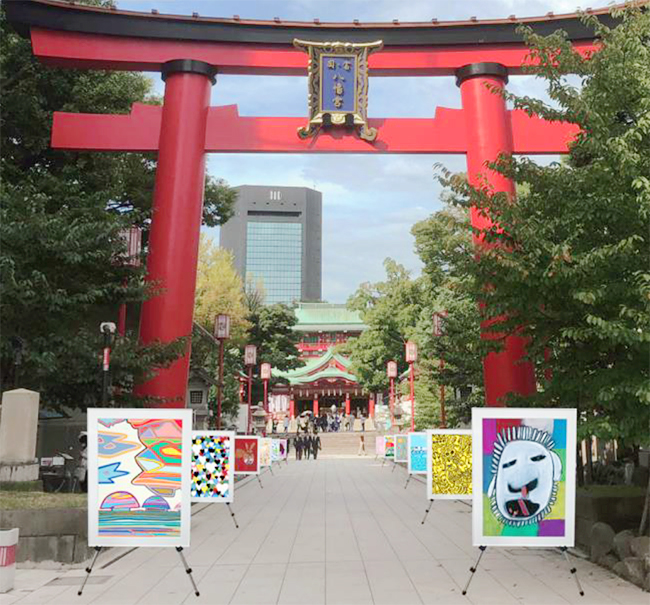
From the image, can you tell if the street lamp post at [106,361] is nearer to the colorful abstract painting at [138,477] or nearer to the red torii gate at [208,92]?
the red torii gate at [208,92]

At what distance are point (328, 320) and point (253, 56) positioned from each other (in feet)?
164

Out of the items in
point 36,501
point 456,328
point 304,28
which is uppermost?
point 304,28

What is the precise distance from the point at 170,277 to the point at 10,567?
8432 millimetres

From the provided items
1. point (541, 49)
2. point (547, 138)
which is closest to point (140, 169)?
point (547, 138)

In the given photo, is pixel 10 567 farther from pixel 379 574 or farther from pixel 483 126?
pixel 483 126

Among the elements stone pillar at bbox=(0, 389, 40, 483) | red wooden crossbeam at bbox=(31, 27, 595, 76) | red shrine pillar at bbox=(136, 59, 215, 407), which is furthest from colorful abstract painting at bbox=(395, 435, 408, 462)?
stone pillar at bbox=(0, 389, 40, 483)

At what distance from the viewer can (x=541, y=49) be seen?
8.39 m

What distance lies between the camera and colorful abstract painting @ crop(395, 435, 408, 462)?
23391mm

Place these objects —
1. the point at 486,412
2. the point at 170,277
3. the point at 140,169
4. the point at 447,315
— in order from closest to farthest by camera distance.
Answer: the point at 486,412 → the point at 170,277 → the point at 140,169 → the point at 447,315

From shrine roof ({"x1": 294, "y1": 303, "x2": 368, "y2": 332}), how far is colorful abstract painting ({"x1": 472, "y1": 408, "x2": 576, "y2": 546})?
55.1 meters

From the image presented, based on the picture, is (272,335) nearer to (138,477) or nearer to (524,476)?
(138,477)

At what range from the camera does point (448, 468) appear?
37.4 feet

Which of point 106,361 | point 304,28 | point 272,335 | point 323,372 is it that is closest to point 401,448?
point 304,28

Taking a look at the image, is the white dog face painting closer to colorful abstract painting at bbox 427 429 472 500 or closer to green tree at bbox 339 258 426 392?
colorful abstract painting at bbox 427 429 472 500
